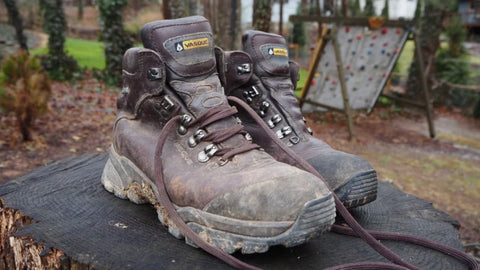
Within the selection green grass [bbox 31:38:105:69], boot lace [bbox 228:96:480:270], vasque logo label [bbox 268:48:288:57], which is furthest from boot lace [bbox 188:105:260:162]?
green grass [bbox 31:38:105:69]

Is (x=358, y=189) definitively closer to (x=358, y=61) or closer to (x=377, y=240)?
(x=377, y=240)

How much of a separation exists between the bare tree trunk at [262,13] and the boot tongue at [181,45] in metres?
5.71

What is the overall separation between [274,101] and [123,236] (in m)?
0.90

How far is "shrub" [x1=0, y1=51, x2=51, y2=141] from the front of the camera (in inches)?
182

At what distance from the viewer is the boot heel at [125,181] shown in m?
1.73

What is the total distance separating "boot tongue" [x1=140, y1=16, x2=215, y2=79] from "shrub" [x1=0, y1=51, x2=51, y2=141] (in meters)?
3.63

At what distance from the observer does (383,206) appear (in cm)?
203

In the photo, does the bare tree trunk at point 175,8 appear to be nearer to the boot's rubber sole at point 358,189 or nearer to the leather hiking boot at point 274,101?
the leather hiking boot at point 274,101

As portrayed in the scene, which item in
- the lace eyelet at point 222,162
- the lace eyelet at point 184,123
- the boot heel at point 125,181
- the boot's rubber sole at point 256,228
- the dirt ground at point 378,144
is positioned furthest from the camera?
the dirt ground at point 378,144

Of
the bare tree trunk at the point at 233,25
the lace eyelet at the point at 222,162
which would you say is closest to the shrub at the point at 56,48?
the bare tree trunk at the point at 233,25

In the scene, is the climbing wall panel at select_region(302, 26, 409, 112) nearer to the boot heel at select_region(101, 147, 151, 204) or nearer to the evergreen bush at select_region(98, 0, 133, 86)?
the evergreen bush at select_region(98, 0, 133, 86)

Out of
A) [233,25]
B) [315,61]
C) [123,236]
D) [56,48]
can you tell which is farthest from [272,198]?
[56,48]

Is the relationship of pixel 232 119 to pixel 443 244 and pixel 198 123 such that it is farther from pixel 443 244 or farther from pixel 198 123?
pixel 443 244

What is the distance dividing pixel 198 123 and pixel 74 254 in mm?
649
